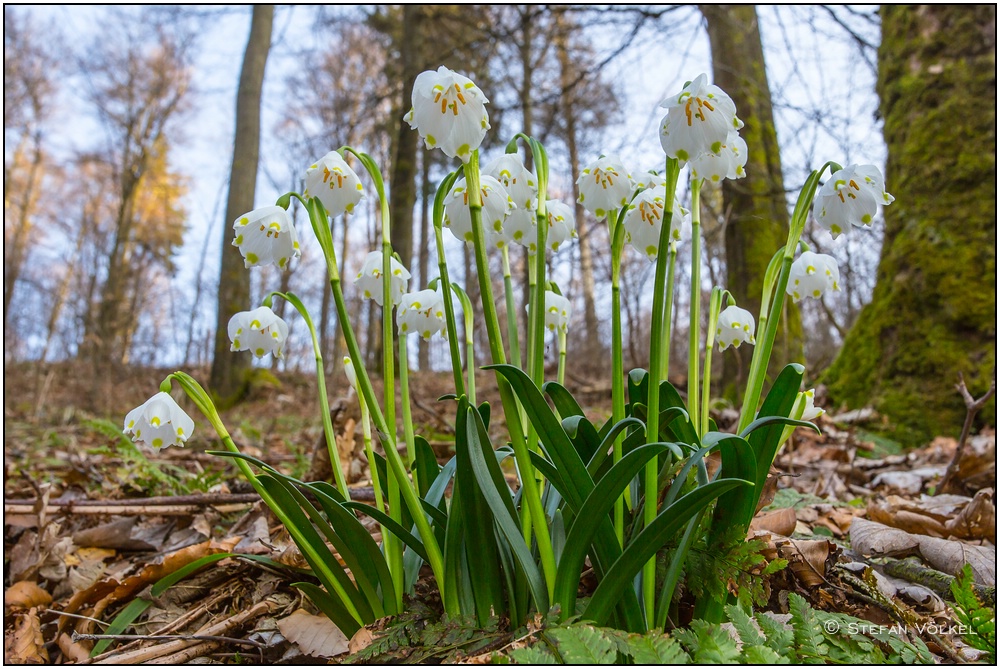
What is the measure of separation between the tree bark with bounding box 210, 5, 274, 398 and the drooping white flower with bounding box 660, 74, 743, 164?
7096 mm

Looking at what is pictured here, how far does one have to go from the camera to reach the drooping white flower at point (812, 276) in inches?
55.3

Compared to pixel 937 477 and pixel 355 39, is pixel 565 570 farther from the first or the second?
pixel 355 39

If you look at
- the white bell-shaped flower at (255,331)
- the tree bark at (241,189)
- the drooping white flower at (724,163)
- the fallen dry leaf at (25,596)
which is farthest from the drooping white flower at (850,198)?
the tree bark at (241,189)

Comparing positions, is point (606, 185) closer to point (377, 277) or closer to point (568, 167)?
point (377, 277)

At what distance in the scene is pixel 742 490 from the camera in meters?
1.08

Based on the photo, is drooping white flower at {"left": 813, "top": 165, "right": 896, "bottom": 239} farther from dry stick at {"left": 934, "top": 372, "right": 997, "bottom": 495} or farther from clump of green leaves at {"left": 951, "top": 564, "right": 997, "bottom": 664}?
dry stick at {"left": 934, "top": 372, "right": 997, "bottom": 495}

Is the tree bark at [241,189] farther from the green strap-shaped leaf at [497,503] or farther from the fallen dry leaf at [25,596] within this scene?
the green strap-shaped leaf at [497,503]

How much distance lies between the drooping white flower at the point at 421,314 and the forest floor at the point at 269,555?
1.91 feet

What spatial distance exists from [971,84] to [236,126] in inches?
320

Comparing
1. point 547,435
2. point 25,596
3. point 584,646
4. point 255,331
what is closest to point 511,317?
point 547,435

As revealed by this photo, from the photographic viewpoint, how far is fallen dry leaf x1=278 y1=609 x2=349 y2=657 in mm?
1309

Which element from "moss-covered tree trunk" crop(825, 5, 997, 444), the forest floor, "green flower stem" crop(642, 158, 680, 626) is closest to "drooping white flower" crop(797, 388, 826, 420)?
the forest floor

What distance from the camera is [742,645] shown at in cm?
98

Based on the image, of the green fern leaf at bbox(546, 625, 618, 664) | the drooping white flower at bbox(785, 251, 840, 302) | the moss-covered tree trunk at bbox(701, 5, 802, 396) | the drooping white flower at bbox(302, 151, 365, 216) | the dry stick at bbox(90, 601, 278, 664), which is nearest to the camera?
the green fern leaf at bbox(546, 625, 618, 664)
